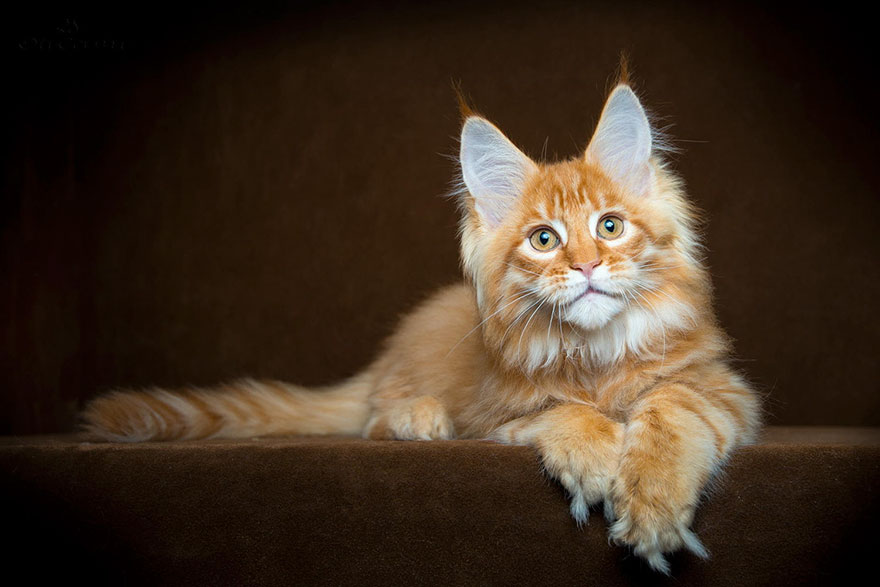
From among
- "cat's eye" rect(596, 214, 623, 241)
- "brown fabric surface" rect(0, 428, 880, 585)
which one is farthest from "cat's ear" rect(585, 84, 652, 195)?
"brown fabric surface" rect(0, 428, 880, 585)

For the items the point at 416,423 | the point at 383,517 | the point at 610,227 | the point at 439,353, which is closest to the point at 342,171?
the point at 439,353

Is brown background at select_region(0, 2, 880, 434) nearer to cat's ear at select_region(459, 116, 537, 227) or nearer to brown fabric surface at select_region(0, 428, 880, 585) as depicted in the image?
cat's ear at select_region(459, 116, 537, 227)

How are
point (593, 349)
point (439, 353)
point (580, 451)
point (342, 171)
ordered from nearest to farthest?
1. point (580, 451)
2. point (593, 349)
3. point (439, 353)
4. point (342, 171)

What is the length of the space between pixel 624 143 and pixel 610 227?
0.25 meters

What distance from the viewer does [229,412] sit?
2.18 metres

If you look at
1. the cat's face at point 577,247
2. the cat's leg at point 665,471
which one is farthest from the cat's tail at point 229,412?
the cat's leg at point 665,471

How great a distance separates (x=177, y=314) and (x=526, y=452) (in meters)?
2.03

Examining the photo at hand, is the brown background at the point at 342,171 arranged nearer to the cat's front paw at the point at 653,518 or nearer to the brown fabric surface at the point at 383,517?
the brown fabric surface at the point at 383,517

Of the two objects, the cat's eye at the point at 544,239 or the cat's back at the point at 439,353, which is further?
the cat's back at the point at 439,353

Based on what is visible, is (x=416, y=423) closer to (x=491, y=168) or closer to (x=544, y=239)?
(x=544, y=239)

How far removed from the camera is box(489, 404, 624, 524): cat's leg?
4.26 ft

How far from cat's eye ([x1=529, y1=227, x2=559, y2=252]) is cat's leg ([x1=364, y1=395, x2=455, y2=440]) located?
1.65 feet

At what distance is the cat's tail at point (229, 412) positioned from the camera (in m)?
1.98

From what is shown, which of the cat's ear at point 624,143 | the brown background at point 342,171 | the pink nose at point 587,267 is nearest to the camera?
the pink nose at point 587,267
